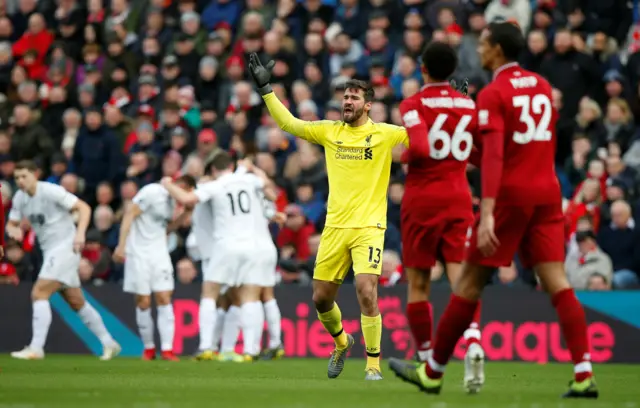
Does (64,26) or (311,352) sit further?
(64,26)

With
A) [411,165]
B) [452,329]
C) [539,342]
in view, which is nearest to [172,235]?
[539,342]

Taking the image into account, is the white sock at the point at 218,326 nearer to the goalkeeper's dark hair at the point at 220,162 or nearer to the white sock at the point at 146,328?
the white sock at the point at 146,328

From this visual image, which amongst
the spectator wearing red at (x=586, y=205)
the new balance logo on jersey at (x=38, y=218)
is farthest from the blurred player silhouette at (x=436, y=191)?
the new balance logo on jersey at (x=38, y=218)

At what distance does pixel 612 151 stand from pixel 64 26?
1170 cm

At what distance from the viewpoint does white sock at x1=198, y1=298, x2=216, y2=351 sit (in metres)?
16.5

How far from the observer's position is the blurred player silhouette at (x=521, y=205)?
9.02 metres

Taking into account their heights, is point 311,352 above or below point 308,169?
below

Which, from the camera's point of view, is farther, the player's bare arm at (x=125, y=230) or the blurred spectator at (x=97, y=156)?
the blurred spectator at (x=97, y=156)

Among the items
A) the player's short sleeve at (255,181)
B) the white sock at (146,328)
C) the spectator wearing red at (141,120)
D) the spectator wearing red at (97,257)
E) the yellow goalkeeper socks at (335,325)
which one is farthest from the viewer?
the spectator wearing red at (141,120)

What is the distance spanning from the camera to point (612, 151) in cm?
1802

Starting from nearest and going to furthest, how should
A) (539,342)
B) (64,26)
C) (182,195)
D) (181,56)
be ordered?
(182,195)
(539,342)
(181,56)
(64,26)

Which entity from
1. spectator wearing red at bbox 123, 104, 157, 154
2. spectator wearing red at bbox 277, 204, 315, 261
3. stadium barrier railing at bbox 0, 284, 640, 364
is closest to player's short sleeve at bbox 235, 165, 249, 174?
stadium barrier railing at bbox 0, 284, 640, 364

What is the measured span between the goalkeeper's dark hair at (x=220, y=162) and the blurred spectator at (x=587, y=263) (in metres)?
4.53

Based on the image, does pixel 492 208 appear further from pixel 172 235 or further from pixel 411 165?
pixel 172 235
